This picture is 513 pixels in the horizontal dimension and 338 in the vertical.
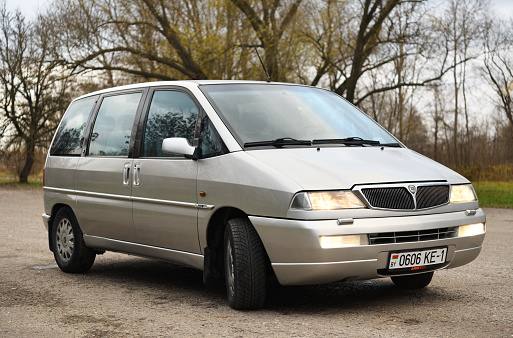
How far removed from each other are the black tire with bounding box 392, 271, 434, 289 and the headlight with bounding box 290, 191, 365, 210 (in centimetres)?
166

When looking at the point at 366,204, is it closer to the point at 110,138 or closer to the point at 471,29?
the point at 110,138

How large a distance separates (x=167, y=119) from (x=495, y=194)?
1779 centimetres

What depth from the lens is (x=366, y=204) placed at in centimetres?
512

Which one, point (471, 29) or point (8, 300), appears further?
point (471, 29)

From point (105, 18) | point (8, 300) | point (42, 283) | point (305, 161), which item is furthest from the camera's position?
point (105, 18)

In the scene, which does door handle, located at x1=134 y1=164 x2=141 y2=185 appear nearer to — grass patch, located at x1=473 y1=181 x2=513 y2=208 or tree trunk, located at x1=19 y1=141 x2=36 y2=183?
grass patch, located at x1=473 y1=181 x2=513 y2=208

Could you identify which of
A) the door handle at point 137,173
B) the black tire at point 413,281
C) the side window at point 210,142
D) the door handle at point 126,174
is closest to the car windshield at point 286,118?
the side window at point 210,142

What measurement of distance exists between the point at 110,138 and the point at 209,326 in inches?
112

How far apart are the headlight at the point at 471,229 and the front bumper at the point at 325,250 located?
0.88 feet

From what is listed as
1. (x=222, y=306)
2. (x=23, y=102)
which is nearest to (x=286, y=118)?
(x=222, y=306)

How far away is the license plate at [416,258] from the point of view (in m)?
5.24

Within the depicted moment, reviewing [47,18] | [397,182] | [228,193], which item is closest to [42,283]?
[228,193]

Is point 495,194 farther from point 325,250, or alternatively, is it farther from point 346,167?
point 325,250

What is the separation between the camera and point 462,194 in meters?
5.66
